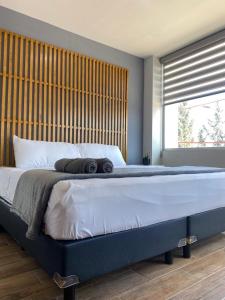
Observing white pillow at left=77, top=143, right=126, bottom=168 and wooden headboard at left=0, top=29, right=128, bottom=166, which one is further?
white pillow at left=77, top=143, right=126, bottom=168

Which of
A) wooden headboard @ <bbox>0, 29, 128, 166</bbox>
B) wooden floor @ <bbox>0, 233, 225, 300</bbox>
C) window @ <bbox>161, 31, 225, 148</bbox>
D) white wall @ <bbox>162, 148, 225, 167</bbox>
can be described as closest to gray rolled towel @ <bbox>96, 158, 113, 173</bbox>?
wooden floor @ <bbox>0, 233, 225, 300</bbox>

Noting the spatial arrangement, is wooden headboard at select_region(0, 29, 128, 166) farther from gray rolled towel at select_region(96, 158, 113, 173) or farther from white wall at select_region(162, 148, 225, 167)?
gray rolled towel at select_region(96, 158, 113, 173)

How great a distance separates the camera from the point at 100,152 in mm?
3137

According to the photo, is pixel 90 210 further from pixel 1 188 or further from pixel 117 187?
pixel 1 188

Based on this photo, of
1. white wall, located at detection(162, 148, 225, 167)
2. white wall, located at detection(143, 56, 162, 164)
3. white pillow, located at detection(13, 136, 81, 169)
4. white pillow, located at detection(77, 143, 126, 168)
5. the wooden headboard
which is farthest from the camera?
white wall, located at detection(143, 56, 162, 164)

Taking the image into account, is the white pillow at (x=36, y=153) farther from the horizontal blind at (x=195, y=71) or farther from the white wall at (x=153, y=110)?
the horizontal blind at (x=195, y=71)

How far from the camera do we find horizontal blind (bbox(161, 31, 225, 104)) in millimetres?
3283

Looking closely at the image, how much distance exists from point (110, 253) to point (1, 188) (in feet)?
4.54

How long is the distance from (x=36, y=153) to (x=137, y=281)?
1747mm

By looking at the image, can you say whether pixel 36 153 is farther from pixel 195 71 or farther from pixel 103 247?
pixel 195 71

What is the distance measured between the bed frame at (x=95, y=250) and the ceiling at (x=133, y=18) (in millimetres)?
2459

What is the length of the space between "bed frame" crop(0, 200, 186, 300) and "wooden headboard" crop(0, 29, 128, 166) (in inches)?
63.9

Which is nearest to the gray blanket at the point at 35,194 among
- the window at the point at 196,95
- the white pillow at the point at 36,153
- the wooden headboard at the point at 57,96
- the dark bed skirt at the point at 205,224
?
the dark bed skirt at the point at 205,224

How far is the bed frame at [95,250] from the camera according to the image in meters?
1.16
